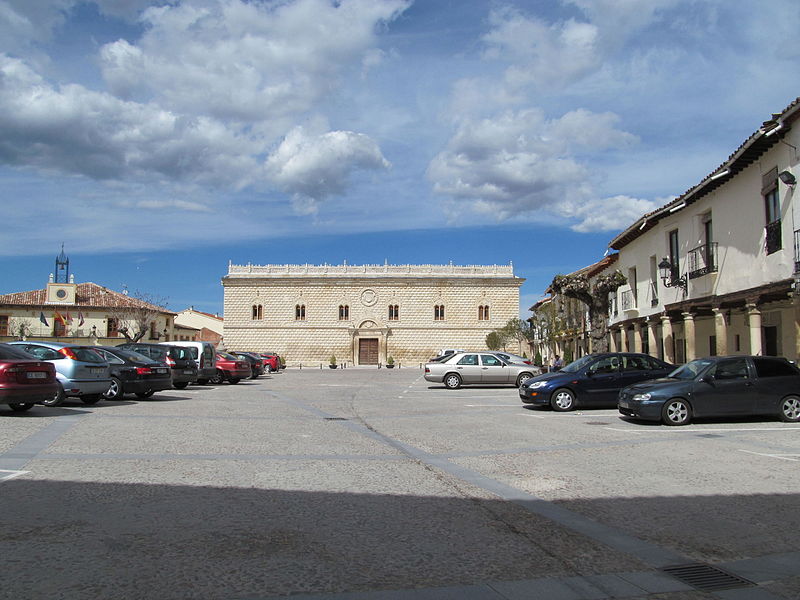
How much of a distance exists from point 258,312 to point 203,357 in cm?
4886

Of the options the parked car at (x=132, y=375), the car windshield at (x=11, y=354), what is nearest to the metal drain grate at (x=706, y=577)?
the car windshield at (x=11, y=354)

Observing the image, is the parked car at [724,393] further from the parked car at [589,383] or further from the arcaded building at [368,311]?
the arcaded building at [368,311]

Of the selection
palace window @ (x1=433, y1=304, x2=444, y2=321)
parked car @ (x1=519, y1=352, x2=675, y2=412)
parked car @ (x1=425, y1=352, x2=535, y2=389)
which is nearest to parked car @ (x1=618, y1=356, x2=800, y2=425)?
parked car @ (x1=519, y1=352, x2=675, y2=412)

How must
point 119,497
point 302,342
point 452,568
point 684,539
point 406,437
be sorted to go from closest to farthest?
point 452,568, point 684,539, point 119,497, point 406,437, point 302,342

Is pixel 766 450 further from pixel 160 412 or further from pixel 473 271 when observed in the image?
pixel 473 271

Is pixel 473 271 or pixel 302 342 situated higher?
pixel 473 271

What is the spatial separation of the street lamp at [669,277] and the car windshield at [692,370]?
958cm

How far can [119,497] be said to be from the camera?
20.9 feet

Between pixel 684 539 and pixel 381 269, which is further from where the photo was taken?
pixel 381 269

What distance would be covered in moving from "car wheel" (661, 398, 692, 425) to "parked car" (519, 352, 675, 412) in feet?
11.2

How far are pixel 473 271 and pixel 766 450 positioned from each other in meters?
63.0

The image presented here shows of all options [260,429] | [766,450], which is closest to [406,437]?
[260,429]

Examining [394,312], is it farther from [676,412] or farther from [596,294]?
[676,412]

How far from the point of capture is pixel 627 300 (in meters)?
30.1
